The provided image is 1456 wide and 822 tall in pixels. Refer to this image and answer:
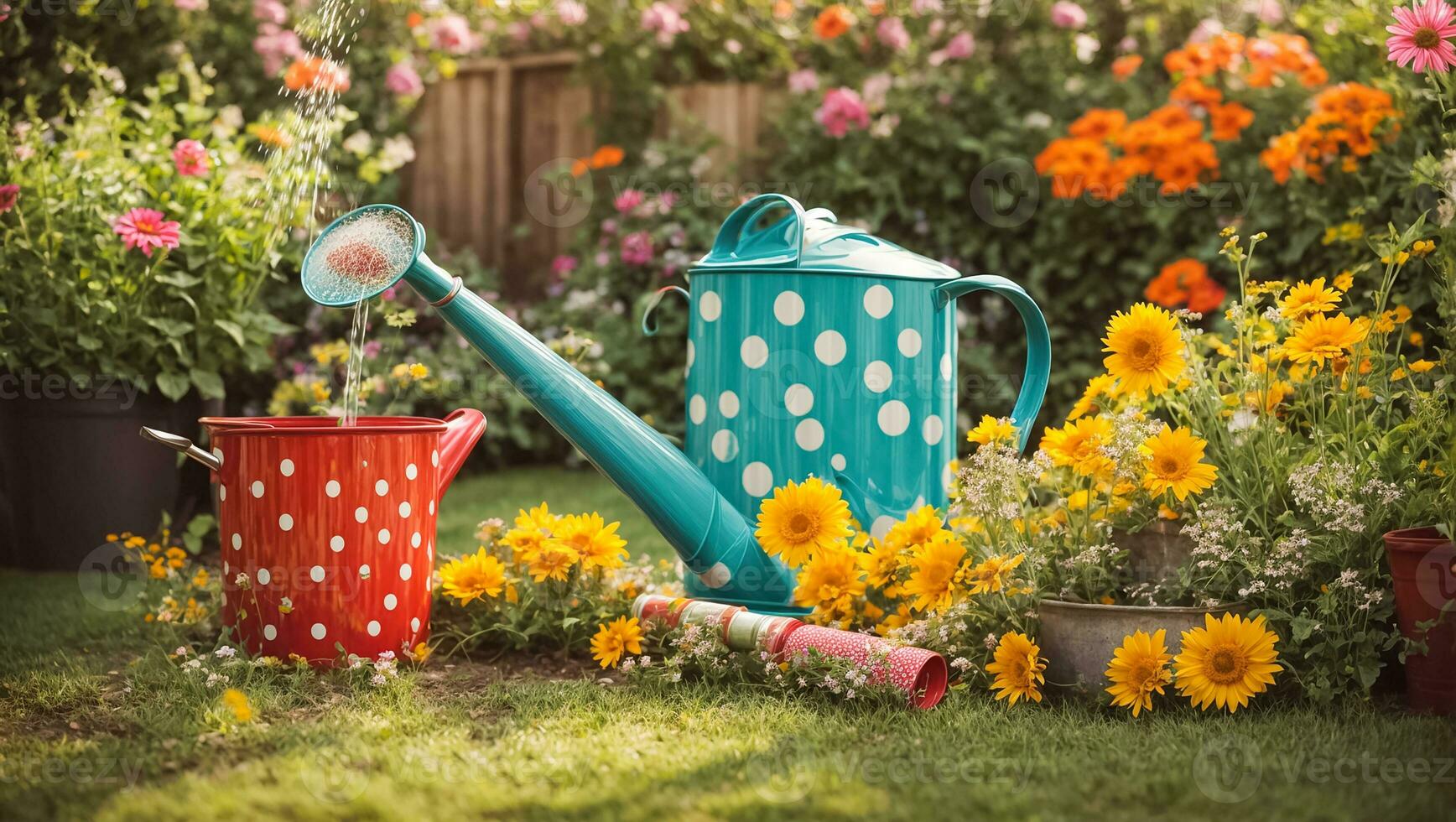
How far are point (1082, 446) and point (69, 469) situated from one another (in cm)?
214

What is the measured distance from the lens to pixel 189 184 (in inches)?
108

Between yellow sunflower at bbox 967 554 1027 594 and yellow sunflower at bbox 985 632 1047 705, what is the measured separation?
7 centimetres

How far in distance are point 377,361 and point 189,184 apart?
1290mm

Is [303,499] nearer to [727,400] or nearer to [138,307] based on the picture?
[727,400]

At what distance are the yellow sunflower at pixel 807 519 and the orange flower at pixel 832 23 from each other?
3095 mm

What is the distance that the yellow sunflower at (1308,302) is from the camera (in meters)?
1.79

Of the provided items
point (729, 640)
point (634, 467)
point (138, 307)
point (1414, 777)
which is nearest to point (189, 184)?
point (138, 307)

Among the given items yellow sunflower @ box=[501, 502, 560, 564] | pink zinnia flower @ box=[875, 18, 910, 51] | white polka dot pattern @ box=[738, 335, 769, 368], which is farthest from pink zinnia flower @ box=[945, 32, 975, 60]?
yellow sunflower @ box=[501, 502, 560, 564]
